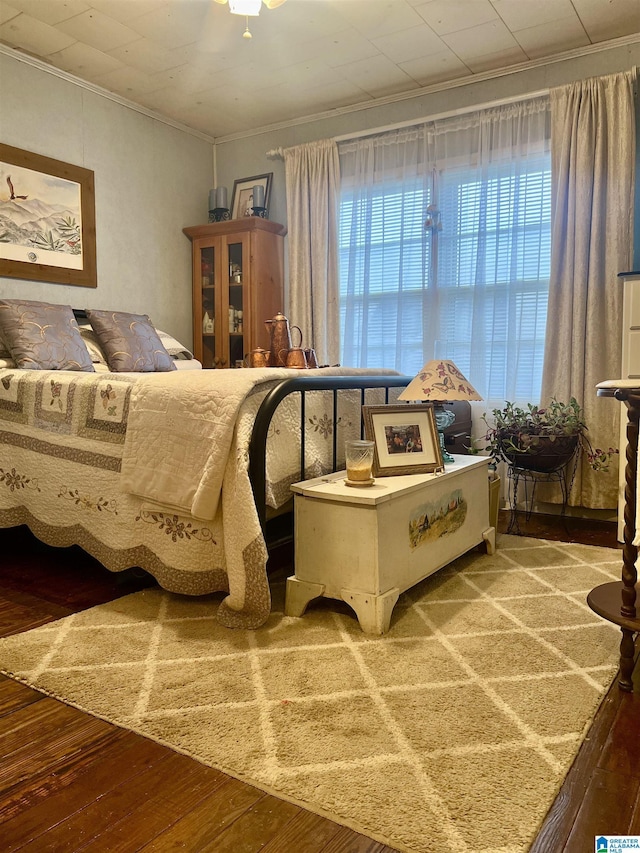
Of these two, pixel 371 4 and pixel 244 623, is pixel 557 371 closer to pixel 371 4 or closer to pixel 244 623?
pixel 371 4

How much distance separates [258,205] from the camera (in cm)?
450

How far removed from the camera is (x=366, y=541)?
191cm

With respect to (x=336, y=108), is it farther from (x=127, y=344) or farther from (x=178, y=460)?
(x=178, y=460)

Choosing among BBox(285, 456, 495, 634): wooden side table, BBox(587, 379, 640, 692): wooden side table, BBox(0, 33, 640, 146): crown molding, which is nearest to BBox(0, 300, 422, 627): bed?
BBox(285, 456, 495, 634): wooden side table

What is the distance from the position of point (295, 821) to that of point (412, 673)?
62 cm

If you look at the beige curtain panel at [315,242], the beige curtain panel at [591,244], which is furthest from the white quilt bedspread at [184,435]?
the beige curtain panel at [315,242]

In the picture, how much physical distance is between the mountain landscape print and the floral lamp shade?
92.6 inches

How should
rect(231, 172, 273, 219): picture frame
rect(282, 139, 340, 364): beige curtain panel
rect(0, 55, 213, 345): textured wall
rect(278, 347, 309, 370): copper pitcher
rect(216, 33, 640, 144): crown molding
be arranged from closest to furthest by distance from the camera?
rect(278, 347, 309, 370): copper pitcher
rect(216, 33, 640, 144): crown molding
rect(0, 55, 213, 345): textured wall
rect(282, 139, 340, 364): beige curtain panel
rect(231, 172, 273, 219): picture frame

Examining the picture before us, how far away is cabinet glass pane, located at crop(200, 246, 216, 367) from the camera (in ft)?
15.0

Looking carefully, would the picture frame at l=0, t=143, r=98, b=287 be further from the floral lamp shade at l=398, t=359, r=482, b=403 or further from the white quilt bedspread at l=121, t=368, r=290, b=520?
the floral lamp shade at l=398, t=359, r=482, b=403

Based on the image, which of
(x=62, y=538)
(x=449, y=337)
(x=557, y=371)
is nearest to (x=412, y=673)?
(x=62, y=538)

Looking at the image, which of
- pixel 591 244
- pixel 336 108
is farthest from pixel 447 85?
pixel 591 244

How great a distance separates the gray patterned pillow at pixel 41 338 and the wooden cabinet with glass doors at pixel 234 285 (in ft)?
4.38

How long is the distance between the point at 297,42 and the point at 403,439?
2323 millimetres
